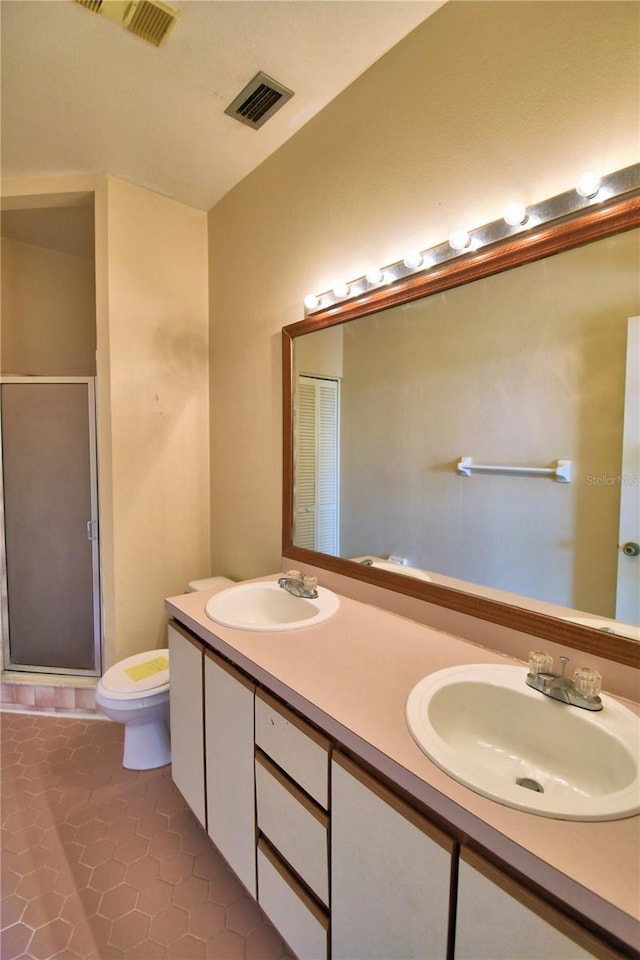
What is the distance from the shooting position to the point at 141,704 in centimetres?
177

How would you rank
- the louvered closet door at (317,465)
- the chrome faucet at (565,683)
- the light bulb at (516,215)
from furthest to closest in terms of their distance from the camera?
the louvered closet door at (317,465) < the light bulb at (516,215) < the chrome faucet at (565,683)

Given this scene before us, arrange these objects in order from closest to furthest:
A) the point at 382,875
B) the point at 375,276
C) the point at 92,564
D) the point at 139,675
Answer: the point at 382,875, the point at 375,276, the point at 139,675, the point at 92,564

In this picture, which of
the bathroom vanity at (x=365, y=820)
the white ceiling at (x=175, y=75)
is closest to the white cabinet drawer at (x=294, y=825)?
the bathroom vanity at (x=365, y=820)

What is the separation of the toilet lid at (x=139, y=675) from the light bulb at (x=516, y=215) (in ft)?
6.93

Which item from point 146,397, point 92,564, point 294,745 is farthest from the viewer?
point 92,564

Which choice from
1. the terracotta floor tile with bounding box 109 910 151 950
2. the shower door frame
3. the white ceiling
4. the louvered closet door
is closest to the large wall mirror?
the louvered closet door

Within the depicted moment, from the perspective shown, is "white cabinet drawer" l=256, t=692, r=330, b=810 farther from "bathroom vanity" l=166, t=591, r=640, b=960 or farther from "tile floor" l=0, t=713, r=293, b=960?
"tile floor" l=0, t=713, r=293, b=960

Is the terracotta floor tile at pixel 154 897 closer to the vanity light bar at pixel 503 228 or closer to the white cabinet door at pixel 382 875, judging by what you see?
the white cabinet door at pixel 382 875

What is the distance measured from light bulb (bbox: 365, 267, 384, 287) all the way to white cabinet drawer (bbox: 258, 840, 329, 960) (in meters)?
1.76

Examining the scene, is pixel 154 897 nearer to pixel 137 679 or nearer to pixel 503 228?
pixel 137 679

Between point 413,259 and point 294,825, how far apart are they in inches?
63.7

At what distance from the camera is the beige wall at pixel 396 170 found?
993 mm

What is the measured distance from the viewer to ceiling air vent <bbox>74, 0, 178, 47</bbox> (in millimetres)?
1281

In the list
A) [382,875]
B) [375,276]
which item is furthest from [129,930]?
[375,276]
